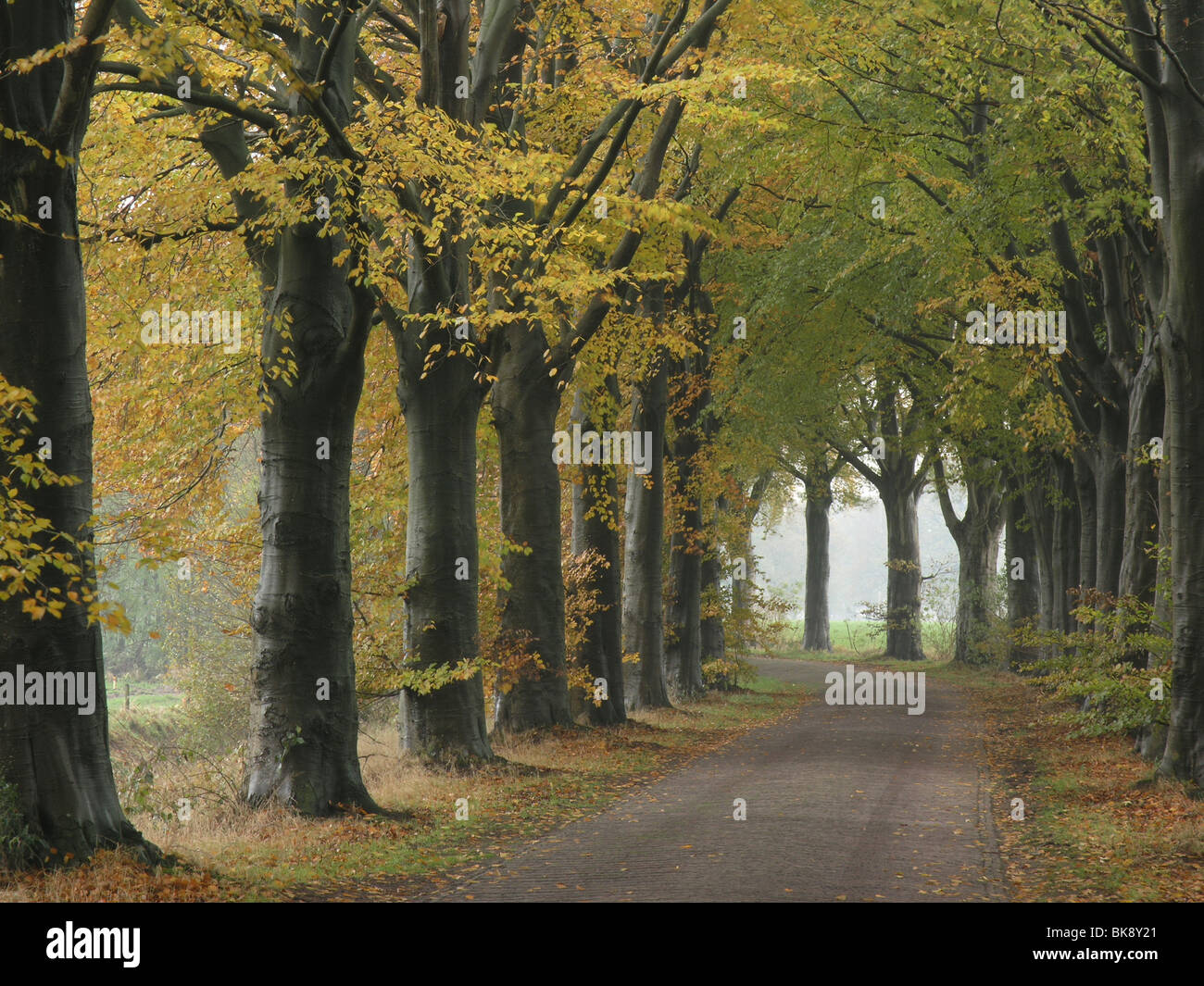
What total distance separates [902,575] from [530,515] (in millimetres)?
26664

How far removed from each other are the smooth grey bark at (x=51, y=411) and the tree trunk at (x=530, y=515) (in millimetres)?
9329

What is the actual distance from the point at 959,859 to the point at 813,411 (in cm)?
2236

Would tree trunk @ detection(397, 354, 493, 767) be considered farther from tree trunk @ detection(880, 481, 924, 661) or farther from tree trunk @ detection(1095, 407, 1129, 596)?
tree trunk @ detection(880, 481, 924, 661)

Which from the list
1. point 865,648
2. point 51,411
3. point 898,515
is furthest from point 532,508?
point 865,648

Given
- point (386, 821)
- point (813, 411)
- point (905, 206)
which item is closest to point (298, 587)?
point (386, 821)

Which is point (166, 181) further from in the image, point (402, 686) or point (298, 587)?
point (402, 686)

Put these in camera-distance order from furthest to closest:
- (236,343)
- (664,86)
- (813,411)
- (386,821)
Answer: (813,411) → (236,343) → (664,86) → (386,821)

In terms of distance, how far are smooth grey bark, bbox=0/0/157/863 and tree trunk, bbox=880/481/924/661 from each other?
33.2 meters

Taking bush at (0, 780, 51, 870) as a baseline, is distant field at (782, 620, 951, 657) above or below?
below

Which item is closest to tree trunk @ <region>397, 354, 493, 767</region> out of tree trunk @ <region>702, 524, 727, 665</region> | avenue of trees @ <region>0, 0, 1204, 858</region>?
avenue of trees @ <region>0, 0, 1204, 858</region>

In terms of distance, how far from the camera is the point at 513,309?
49.4 feet

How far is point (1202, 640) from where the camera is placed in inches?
472

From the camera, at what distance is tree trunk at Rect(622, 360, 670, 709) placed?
23.0m

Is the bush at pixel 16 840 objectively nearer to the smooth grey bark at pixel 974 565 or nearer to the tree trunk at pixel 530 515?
the tree trunk at pixel 530 515
